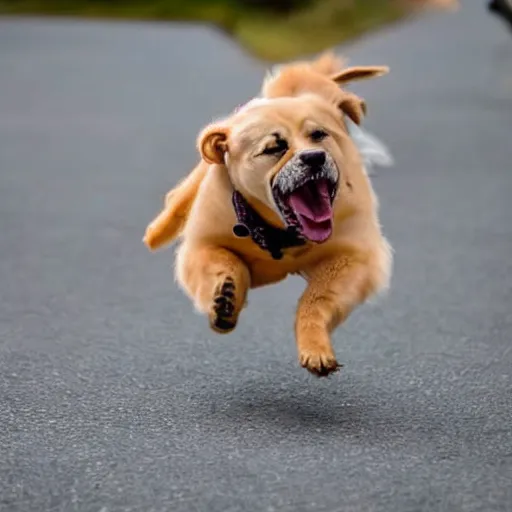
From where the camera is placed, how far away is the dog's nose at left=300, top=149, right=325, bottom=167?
3355 millimetres

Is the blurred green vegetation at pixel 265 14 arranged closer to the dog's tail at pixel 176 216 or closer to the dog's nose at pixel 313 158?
the dog's tail at pixel 176 216

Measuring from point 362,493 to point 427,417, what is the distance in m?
0.74

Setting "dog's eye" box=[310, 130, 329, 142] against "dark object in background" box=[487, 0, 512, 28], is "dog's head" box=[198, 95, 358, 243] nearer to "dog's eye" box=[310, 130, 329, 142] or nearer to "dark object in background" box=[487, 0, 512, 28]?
"dog's eye" box=[310, 130, 329, 142]

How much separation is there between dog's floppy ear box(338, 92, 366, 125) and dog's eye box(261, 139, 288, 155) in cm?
29

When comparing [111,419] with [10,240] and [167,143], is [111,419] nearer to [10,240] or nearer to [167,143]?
[10,240]

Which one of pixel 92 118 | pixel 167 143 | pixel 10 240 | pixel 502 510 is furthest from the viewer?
pixel 92 118

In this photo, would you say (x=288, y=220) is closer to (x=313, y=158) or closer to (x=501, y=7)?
(x=313, y=158)

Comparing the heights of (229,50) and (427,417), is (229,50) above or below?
below

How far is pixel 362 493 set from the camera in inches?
136

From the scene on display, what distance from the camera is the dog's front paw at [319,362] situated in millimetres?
3609

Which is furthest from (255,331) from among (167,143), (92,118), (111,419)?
(92,118)

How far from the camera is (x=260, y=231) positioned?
144 inches

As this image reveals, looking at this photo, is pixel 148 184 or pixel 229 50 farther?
pixel 229 50

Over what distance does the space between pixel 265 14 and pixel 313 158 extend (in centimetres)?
1802
